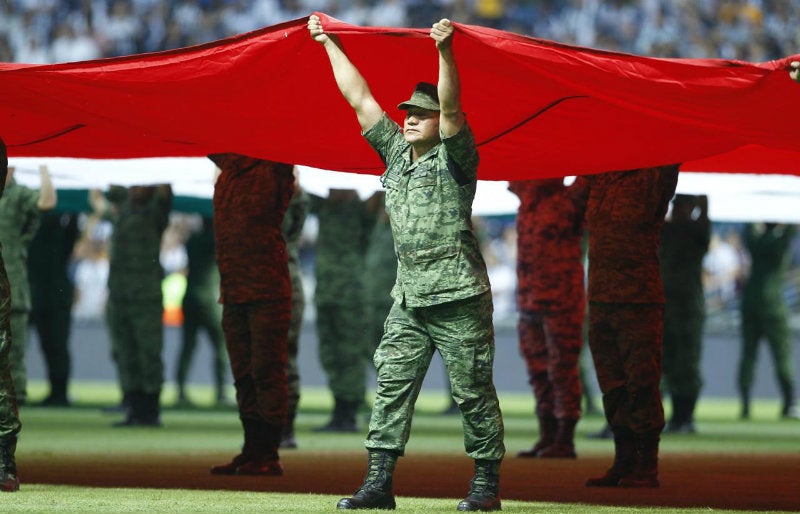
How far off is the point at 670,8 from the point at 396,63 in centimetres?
1687

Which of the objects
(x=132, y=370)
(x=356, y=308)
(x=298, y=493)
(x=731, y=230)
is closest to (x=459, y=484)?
(x=298, y=493)

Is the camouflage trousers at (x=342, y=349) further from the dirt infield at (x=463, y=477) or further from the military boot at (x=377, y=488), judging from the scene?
the military boot at (x=377, y=488)

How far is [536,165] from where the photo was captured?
795 centimetres

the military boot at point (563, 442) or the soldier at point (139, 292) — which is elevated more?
the soldier at point (139, 292)

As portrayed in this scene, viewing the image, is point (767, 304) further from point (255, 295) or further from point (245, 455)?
point (245, 455)

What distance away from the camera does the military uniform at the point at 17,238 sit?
11.4 meters

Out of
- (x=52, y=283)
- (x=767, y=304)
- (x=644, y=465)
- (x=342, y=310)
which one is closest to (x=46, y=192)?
(x=342, y=310)

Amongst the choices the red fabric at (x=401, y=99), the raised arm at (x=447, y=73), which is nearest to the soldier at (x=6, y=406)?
the red fabric at (x=401, y=99)

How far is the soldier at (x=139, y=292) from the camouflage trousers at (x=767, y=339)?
20.8 ft

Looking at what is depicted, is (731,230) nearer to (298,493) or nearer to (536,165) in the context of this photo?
(536,165)

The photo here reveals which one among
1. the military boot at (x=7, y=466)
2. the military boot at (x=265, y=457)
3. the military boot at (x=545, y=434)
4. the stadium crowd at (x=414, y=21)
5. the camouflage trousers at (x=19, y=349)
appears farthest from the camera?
the stadium crowd at (x=414, y=21)

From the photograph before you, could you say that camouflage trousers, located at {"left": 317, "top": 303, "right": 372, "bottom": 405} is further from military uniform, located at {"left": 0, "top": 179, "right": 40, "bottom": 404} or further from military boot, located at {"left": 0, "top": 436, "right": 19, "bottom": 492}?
military boot, located at {"left": 0, "top": 436, "right": 19, "bottom": 492}

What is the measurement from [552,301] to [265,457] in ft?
8.17

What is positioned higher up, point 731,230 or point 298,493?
point 731,230
